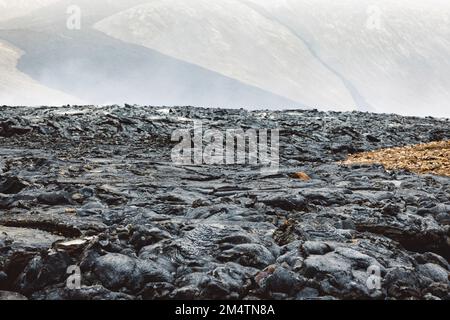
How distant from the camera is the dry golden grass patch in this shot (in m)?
7.86

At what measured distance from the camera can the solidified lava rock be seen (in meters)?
3.31

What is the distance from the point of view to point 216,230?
426 cm

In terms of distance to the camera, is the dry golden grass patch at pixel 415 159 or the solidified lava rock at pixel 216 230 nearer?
the solidified lava rock at pixel 216 230

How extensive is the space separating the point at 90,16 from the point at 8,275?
1898 inches

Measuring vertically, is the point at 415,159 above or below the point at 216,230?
above

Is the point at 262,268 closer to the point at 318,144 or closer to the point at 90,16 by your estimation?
the point at 318,144

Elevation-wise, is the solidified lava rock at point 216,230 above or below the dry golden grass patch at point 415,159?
below

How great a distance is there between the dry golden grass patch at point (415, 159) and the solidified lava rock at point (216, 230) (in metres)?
0.56

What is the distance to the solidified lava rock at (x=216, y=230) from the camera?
3311mm

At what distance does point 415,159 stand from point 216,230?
5952 mm

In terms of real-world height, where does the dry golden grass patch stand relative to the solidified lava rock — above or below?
above

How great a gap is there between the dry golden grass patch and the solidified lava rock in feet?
1.84

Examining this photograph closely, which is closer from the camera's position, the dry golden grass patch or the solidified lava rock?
the solidified lava rock
